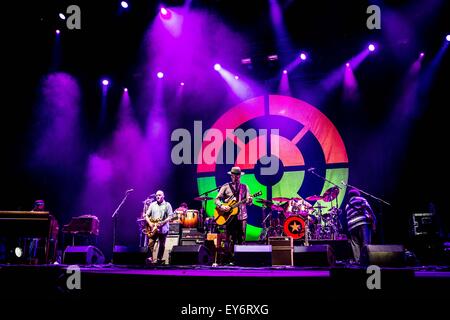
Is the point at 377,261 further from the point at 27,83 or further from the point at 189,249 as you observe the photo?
the point at 27,83

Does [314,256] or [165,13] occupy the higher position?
[165,13]

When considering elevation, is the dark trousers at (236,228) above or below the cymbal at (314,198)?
below

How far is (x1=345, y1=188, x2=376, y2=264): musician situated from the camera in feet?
28.4

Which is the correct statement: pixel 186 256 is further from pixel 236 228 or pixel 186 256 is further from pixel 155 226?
pixel 155 226

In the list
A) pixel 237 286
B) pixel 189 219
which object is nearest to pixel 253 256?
pixel 237 286

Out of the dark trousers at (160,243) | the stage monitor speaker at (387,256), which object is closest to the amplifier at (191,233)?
the dark trousers at (160,243)

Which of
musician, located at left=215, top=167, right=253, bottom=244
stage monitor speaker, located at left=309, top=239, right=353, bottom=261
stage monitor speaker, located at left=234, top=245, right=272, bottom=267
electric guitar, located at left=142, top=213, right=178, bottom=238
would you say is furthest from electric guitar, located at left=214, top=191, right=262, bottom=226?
stage monitor speaker, located at left=309, top=239, right=353, bottom=261

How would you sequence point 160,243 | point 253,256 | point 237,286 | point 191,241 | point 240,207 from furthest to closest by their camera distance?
point 191,241, point 160,243, point 240,207, point 253,256, point 237,286

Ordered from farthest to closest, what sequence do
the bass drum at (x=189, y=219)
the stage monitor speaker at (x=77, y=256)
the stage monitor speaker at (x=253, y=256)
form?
the bass drum at (x=189, y=219) → the stage monitor speaker at (x=77, y=256) → the stage monitor speaker at (x=253, y=256)

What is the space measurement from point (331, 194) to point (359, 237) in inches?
66.9

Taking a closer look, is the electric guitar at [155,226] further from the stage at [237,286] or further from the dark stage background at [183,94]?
the stage at [237,286]

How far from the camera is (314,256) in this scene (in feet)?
18.5

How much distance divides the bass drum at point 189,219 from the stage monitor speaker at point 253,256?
5.08 m

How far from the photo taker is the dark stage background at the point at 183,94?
10.5 metres
